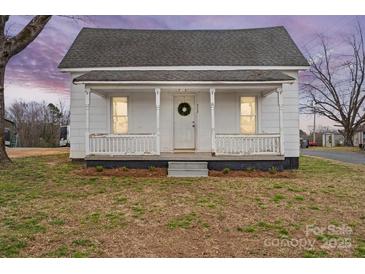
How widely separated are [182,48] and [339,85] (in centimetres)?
1060

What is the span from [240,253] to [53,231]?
2.53m

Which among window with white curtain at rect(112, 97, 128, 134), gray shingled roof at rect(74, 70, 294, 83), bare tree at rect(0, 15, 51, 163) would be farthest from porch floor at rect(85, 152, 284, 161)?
bare tree at rect(0, 15, 51, 163)

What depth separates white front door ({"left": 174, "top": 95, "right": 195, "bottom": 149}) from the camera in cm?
979

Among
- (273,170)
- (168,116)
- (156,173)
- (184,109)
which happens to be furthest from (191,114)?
(273,170)

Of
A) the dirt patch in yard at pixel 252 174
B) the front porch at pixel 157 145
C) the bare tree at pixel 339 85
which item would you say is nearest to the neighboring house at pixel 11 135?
the front porch at pixel 157 145

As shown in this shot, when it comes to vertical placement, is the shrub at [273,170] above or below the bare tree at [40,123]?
below

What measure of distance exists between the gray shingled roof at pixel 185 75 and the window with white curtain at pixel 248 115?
96 centimetres

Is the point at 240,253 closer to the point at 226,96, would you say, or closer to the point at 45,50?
the point at 226,96

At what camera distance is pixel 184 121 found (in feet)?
32.2

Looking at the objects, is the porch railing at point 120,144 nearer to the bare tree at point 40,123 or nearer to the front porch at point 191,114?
the front porch at point 191,114

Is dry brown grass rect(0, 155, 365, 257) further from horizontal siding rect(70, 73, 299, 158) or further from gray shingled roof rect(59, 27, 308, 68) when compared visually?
gray shingled roof rect(59, 27, 308, 68)

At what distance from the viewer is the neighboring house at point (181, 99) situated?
855 cm

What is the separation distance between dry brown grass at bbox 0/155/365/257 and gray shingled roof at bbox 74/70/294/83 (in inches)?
110

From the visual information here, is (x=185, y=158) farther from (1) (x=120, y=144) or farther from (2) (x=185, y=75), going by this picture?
(2) (x=185, y=75)
